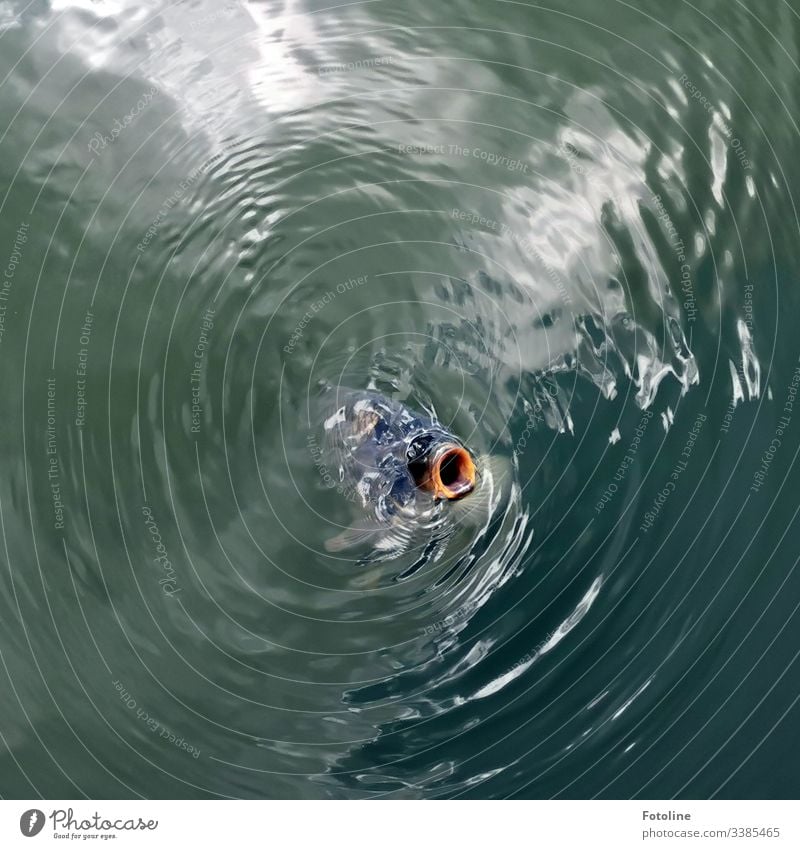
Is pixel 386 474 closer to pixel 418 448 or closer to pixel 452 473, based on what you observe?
pixel 418 448

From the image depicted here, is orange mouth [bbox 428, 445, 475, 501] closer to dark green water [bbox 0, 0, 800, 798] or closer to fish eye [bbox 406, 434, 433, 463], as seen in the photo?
fish eye [bbox 406, 434, 433, 463]

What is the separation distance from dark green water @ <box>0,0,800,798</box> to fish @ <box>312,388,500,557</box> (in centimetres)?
10

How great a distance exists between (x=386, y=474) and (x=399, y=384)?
1.94ft

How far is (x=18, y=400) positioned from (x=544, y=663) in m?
2.77

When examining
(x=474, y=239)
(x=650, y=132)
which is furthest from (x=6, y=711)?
→ (x=650, y=132)

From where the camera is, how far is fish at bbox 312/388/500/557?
4230mm

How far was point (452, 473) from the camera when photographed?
149 inches

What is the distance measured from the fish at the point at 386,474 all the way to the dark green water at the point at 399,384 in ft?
0.34

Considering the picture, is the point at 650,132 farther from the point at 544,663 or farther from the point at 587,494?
the point at 544,663

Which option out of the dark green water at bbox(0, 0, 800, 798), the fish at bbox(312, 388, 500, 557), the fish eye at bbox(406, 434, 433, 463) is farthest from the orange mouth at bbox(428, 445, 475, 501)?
the dark green water at bbox(0, 0, 800, 798)

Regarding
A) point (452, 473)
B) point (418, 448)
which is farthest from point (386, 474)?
point (452, 473)

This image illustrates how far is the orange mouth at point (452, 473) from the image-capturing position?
3.67 m

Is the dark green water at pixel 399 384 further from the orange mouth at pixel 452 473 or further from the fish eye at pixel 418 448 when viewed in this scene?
the orange mouth at pixel 452 473

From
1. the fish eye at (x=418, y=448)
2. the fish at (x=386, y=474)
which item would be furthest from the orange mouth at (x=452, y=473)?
the fish at (x=386, y=474)
